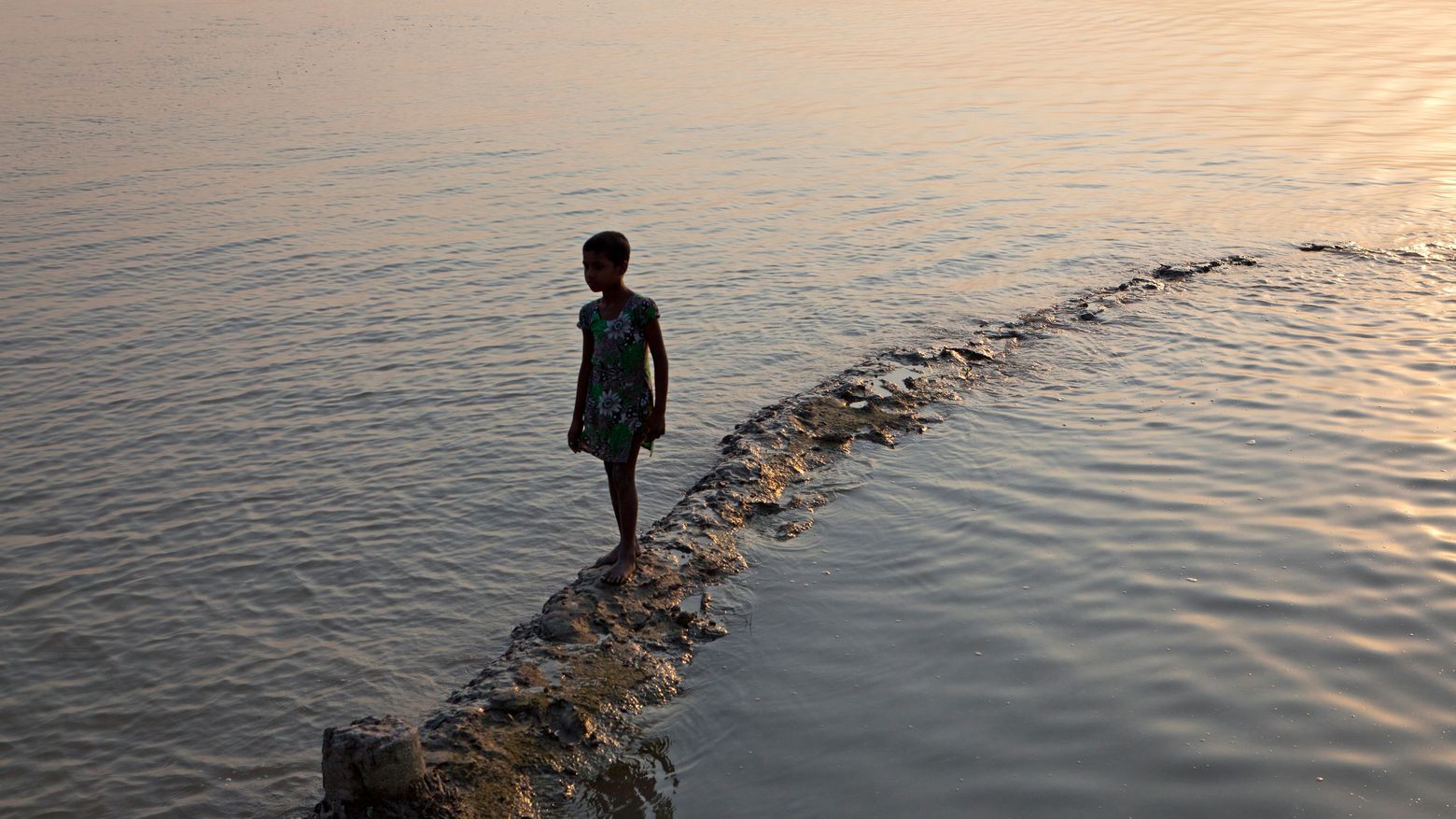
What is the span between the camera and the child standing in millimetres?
4927

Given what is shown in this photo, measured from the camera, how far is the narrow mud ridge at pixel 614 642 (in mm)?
3979

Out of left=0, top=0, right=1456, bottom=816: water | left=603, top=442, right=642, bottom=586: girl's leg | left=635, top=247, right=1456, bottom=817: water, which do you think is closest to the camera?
left=635, top=247, right=1456, bottom=817: water

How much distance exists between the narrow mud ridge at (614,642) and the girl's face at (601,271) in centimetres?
141

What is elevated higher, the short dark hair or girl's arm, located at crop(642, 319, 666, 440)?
the short dark hair

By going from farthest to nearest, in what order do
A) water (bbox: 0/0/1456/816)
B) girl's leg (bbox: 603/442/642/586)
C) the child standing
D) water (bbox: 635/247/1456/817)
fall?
girl's leg (bbox: 603/442/642/586) < water (bbox: 0/0/1456/816) < the child standing < water (bbox: 635/247/1456/817)

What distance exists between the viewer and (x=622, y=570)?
17.4 feet

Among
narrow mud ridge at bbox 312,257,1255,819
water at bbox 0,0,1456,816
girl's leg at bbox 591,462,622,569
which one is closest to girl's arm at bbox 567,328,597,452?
girl's leg at bbox 591,462,622,569

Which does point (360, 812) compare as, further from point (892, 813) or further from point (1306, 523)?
point (1306, 523)

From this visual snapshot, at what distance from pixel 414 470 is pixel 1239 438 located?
490cm

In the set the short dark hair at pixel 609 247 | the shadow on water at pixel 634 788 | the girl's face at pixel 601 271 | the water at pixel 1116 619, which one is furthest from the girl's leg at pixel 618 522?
the shadow on water at pixel 634 788

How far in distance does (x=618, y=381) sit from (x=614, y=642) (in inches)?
45.4

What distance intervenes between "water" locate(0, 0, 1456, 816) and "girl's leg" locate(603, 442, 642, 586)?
0.54m

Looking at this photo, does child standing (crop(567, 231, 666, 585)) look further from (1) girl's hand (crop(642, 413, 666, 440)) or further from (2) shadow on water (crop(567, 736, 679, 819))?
(2) shadow on water (crop(567, 736, 679, 819))

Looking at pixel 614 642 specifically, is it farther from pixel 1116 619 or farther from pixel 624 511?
pixel 1116 619
